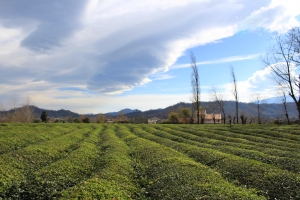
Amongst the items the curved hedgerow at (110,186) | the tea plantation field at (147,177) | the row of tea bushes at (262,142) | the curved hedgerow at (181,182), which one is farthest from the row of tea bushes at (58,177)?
the row of tea bushes at (262,142)

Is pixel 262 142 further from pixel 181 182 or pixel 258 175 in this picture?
pixel 181 182

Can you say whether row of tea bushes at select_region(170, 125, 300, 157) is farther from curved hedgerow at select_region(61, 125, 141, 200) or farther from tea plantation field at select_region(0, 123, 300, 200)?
curved hedgerow at select_region(61, 125, 141, 200)

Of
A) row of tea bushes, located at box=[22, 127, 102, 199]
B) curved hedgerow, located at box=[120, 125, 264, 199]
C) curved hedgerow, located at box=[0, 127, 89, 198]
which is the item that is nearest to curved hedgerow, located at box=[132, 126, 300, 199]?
curved hedgerow, located at box=[120, 125, 264, 199]

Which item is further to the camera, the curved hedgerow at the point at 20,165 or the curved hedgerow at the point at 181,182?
the curved hedgerow at the point at 20,165

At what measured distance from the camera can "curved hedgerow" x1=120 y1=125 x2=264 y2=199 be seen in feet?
33.9

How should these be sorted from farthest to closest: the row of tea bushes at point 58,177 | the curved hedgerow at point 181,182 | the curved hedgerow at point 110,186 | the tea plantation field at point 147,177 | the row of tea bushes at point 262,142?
the row of tea bushes at point 262,142 → the row of tea bushes at point 58,177 → the tea plantation field at point 147,177 → the curved hedgerow at point 181,182 → the curved hedgerow at point 110,186

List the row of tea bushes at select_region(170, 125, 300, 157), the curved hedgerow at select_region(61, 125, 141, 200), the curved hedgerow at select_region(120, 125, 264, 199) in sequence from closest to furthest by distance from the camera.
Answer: the curved hedgerow at select_region(61, 125, 141, 200) → the curved hedgerow at select_region(120, 125, 264, 199) → the row of tea bushes at select_region(170, 125, 300, 157)

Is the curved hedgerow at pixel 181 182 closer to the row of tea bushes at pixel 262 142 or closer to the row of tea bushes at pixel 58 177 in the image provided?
the row of tea bushes at pixel 58 177

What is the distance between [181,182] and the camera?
39.8ft

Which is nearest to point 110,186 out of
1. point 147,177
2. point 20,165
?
point 147,177

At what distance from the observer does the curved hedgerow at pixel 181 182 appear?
33.9 ft

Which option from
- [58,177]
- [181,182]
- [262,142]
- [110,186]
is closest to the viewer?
[110,186]

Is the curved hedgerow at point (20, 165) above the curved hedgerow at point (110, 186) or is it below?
above

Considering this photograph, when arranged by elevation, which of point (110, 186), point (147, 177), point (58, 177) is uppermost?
point (58, 177)
